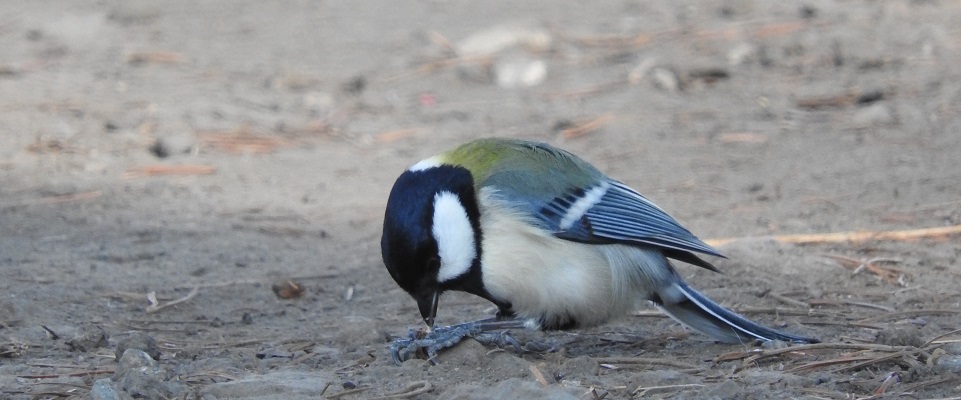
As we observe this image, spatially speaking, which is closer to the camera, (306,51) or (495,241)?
(495,241)

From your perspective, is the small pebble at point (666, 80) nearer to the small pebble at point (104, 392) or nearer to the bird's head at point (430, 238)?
the bird's head at point (430, 238)

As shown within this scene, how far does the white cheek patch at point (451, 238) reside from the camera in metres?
3.51

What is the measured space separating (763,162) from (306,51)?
401 centimetres

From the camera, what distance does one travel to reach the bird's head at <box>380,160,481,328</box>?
11.3 ft

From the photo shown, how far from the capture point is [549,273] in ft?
11.8

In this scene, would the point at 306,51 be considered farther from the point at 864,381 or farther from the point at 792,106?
the point at 864,381

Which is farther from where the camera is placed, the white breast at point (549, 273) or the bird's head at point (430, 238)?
the white breast at point (549, 273)

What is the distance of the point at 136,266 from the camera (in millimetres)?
4984

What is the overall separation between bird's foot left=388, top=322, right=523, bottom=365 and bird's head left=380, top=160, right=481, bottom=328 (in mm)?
64

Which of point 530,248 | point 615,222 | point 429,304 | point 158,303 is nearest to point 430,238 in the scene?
point 429,304

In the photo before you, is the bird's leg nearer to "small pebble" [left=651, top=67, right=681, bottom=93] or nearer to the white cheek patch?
the white cheek patch

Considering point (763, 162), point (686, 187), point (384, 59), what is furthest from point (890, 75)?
point (384, 59)

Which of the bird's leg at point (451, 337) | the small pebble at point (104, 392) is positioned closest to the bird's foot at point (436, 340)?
the bird's leg at point (451, 337)

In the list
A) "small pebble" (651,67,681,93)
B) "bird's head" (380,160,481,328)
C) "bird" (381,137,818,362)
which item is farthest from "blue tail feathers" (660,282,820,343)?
"small pebble" (651,67,681,93)
